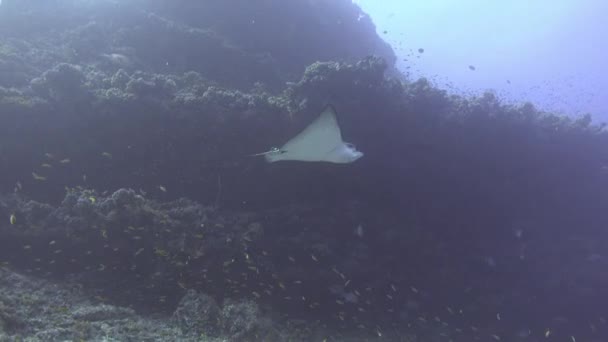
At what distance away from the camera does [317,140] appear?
6090 millimetres

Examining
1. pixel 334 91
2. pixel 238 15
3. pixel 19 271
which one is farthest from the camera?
pixel 238 15

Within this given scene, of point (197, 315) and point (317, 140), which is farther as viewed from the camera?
point (197, 315)

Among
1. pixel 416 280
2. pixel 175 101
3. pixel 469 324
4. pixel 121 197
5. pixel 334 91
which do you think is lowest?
pixel 469 324

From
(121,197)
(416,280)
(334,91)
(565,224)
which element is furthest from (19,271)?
(565,224)

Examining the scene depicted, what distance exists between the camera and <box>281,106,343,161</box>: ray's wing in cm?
562

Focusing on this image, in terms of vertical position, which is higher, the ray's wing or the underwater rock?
the ray's wing

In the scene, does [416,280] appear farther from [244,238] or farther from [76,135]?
[76,135]

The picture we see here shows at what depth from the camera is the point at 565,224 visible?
12.3 meters

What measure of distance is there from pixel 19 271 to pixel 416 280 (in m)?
10.5

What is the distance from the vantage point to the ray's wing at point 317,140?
221 inches

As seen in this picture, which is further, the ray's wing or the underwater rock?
the underwater rock

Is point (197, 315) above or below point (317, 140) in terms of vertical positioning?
below

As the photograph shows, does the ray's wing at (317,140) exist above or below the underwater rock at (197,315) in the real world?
above

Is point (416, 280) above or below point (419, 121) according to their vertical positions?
below
